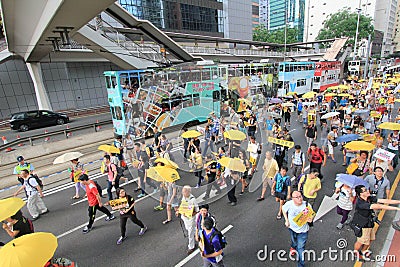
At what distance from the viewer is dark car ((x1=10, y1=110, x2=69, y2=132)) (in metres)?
15.9

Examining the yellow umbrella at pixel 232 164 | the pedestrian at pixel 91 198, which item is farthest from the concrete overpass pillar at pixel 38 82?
the yellow umbrella at pixel 232 164

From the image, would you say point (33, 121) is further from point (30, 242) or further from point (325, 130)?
point (325, 130)

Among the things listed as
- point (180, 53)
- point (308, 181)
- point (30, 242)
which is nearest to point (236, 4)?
point (180, 53)

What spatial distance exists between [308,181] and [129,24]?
18107 mm

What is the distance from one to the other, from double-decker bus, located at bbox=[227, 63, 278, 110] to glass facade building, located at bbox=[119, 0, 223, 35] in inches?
930

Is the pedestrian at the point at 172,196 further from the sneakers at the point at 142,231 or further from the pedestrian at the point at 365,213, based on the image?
the pedestrian at the point at 365,213

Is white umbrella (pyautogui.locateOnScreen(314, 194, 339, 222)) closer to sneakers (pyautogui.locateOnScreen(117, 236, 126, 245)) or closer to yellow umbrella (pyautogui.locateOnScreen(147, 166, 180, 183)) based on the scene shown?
yellow umbrella (pyautogui.locateOnScreen(147, 166, 180, 183))

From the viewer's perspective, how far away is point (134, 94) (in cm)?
1181

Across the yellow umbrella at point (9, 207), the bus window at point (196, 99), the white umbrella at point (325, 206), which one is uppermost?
the bus window at point (196, 99)

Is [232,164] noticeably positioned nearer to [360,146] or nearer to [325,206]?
[325,206]

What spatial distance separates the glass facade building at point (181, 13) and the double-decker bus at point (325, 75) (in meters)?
22.8

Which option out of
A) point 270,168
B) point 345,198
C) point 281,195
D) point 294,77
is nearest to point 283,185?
point 281,195

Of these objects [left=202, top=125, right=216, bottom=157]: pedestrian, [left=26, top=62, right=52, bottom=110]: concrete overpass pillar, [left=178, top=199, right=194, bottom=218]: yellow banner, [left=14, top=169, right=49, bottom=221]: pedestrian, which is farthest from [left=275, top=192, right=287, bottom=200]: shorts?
[left=26, top=62, right=52, bottom=110]: concrete overpass pillar

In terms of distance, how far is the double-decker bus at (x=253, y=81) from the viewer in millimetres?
9914
